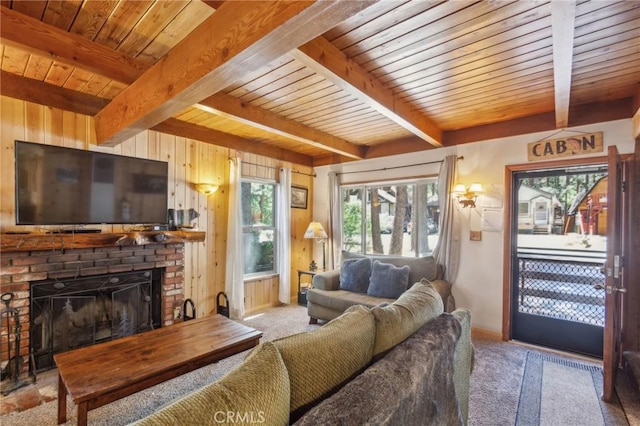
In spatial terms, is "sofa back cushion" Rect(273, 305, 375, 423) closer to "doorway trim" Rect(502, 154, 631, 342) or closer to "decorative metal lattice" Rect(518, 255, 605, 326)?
"doorway trim" Rect(502, 154, 631, 342)

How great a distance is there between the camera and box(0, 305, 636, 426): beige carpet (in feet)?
6.49

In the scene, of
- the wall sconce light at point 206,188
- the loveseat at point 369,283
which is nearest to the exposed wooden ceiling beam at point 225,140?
the wall sconce light at point 206,188

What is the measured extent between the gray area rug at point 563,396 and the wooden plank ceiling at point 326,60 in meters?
2.28

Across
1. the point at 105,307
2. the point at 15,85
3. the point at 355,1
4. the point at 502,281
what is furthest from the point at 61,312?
the point at 502,281

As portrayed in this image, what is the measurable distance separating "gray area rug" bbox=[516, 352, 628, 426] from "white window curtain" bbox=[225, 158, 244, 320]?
3071 mm

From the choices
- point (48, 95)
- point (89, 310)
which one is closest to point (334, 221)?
point (89, 310)

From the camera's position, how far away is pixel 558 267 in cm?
323

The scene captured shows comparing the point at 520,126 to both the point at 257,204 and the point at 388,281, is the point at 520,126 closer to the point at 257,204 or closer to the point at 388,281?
the point at 388,281

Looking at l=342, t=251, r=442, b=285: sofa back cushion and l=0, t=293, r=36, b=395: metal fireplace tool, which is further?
l=342, t=251, r=442, b=285: sofa back cushion

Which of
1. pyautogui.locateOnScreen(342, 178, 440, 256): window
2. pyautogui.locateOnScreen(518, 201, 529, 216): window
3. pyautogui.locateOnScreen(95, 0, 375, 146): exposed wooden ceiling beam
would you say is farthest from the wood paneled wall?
pyautogui.locateOnScreen(518, 201, 529, 216): window

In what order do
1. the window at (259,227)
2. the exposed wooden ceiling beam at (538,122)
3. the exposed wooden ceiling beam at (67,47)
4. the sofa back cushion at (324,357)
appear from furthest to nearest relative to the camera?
the window at (259,227), the exposed wooden ceiling beam at (538,122), the exposed wooden ceiling beam at (67,47), the sofa back cushion at (324,357)

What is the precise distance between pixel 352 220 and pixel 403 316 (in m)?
3.33

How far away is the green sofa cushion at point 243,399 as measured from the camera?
73 centimetres

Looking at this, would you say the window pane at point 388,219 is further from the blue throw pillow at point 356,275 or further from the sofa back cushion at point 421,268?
the blue throw pillow at point 356,275
